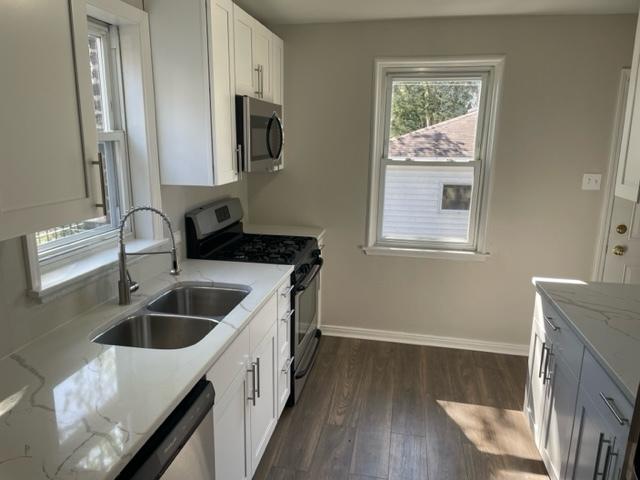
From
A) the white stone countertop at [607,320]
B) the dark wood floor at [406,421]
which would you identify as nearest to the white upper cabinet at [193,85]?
the dark wood floor at [406,421]

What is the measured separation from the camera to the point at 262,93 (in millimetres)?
2742

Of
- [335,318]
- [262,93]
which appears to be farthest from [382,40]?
[335,318]

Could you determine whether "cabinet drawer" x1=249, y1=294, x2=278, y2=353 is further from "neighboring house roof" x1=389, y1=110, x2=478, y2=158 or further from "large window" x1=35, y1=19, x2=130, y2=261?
"neighboring house roof" x1=389, y1=110, x2=478, y2=158

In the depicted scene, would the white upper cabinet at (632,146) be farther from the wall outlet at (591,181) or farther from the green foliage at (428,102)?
the green foliage at (428,102)

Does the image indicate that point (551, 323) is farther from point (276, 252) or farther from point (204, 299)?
point (204, 299)

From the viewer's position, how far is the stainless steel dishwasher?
1.03 metres

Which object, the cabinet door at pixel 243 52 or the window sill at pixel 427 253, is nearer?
the cabinet door at pixel 243 52

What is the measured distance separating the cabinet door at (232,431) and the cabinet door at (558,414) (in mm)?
1296

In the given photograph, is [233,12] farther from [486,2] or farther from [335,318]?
[335,318]

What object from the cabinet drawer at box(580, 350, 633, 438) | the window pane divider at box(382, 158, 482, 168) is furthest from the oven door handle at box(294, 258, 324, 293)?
the cabinet drawer at box(580, 350, 633, 438)

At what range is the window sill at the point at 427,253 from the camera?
3.20 metres

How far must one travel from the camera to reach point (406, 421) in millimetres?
2510

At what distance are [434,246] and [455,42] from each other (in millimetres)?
1413

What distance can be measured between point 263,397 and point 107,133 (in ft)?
4.56
